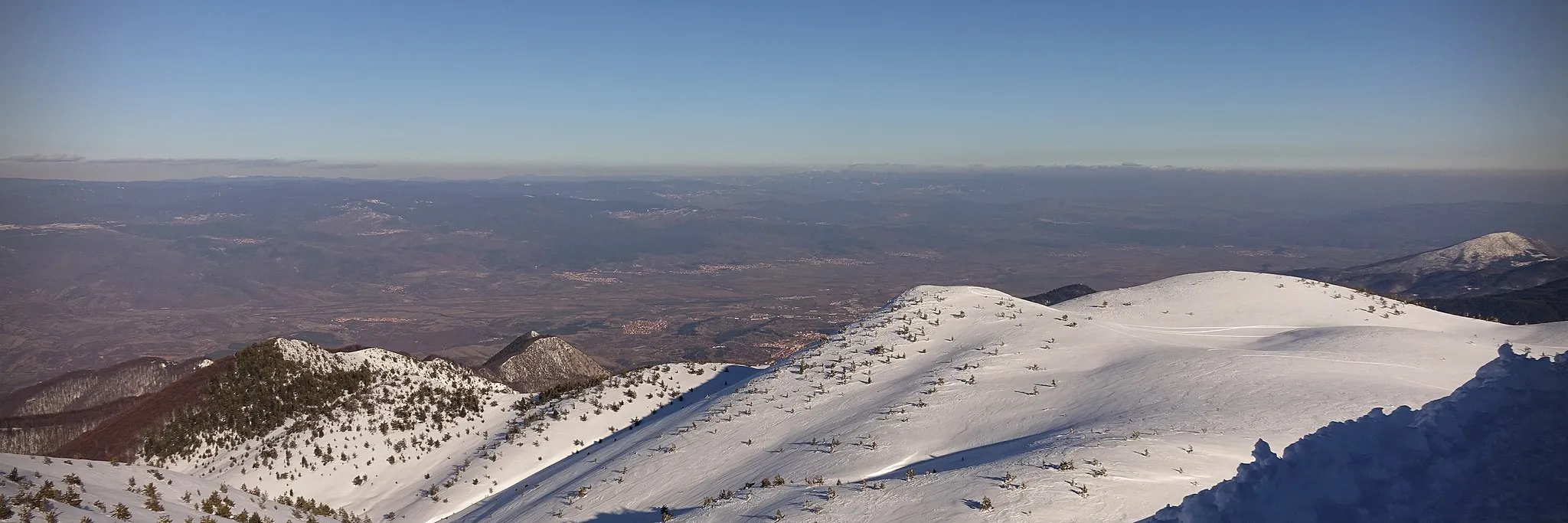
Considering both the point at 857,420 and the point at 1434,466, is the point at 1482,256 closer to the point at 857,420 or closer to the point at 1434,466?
the point at 857,420

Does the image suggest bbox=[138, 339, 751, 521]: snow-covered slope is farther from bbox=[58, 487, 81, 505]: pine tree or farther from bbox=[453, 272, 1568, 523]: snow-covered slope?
bbox=[58, 487, 81, 505]: pine tree

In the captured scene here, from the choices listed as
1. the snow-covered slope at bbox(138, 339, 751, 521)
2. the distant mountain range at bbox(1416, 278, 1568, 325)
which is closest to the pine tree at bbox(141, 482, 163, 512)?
the snow-covered slope at bbox(138, 339, 751, 521)

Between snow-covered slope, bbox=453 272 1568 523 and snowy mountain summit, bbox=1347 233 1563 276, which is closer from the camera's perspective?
snow-covered slope, bbox=453 272 1568 523

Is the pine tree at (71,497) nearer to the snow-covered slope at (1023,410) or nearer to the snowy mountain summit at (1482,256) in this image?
the snow-covered slope at (1023,410)

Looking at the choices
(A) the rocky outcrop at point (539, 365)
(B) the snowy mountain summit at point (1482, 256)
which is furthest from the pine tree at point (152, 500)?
(B) the snowy mountain summit at point (1482, 256)

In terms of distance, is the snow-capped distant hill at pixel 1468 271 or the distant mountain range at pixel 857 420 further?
the snow-capped distant hill at pixel 1468 271

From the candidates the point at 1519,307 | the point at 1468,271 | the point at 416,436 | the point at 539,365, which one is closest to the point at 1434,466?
the point at 416,436
